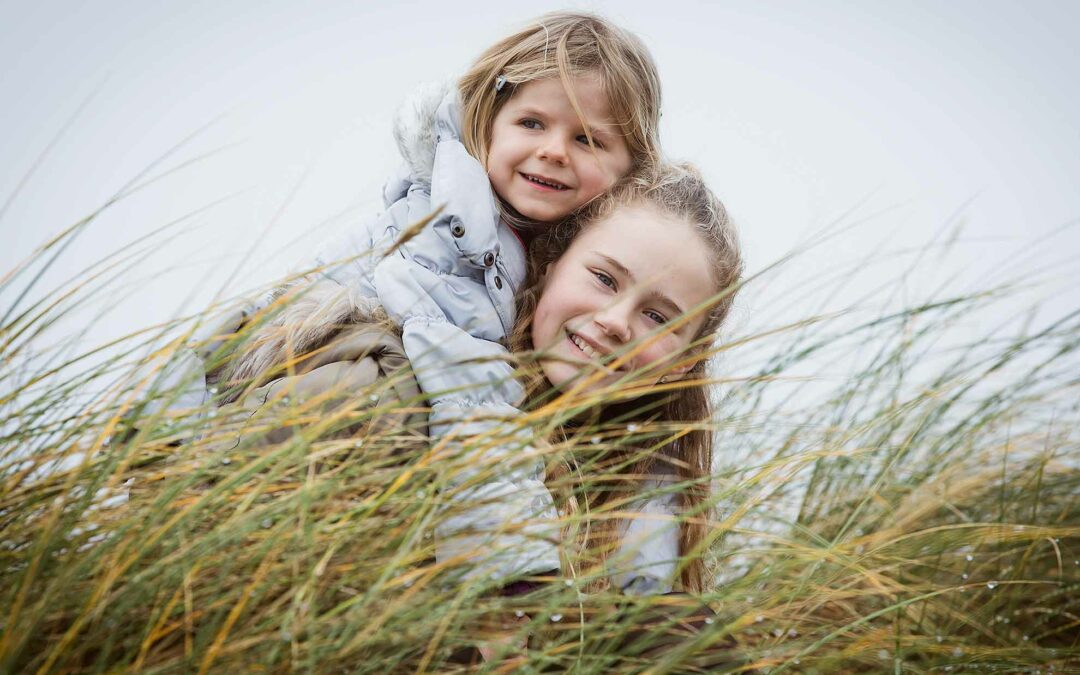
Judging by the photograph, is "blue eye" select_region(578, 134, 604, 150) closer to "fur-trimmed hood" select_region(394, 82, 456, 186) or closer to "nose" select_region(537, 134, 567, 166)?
"nose" select_region(537, 134, 567, 166)

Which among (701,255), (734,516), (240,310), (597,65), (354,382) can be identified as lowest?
(734,516)

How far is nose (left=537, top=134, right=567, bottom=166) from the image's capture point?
7.02 feet

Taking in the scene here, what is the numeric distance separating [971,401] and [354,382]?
1474 mm

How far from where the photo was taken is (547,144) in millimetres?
2154

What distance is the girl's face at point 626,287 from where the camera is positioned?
2006 mm

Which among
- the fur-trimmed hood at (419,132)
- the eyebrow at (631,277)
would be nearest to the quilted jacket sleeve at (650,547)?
the eyebrow at (631,277)

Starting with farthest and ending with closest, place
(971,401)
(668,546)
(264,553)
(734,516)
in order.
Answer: (971,401) → (668,546) → (734,516) → (264,553)

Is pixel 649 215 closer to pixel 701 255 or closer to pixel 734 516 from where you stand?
pixel 701 255

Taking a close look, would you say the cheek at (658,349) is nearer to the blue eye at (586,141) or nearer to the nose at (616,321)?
the nose at (616,321)

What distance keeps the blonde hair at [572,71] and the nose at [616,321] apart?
0.53 metres

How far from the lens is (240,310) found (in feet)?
6.24

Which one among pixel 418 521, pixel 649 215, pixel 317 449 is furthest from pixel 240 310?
pixel 649 215

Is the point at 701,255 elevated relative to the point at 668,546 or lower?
elevated

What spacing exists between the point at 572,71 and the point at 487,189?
357mm
